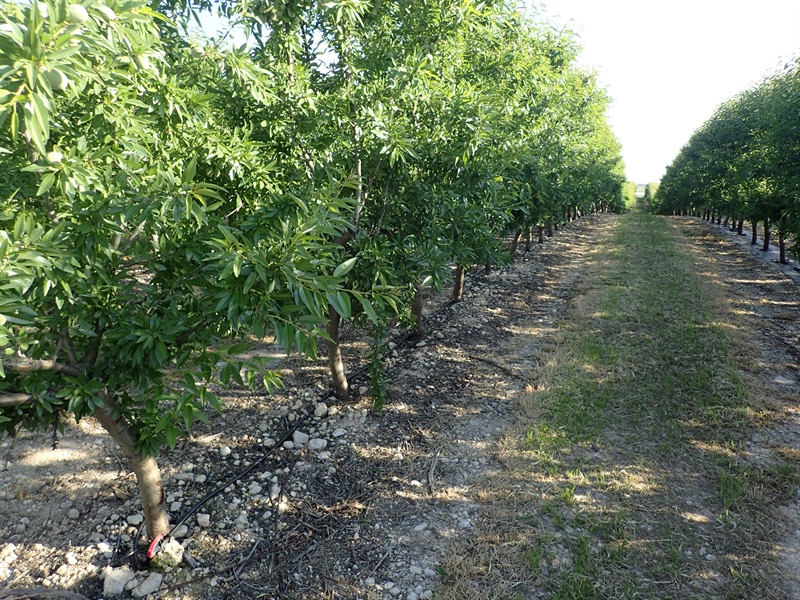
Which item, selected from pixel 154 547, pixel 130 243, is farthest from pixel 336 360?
pixel 130 243

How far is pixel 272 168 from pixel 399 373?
11.2ft

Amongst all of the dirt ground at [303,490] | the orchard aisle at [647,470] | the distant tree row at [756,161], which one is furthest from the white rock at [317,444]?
the distant tree row at [756,161]

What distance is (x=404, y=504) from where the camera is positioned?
3713 millimetres

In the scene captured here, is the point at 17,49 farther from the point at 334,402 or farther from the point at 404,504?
the point at 334,402

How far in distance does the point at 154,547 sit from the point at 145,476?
1.58ft

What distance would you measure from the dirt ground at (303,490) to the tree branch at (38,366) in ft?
3.30

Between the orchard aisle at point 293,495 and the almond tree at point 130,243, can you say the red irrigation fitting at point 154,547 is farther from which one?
the almond tree at point 130,243

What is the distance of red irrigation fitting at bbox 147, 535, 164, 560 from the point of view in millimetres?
3104

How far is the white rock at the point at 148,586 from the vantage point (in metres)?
2.94

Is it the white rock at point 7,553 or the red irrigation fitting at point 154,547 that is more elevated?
the red irrigation fitting at point 154,547

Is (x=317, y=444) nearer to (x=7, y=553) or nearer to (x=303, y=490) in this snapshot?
(x=303, y=490)

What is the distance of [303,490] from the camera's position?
151 inches

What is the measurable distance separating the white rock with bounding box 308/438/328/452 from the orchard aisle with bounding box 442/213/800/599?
1.51m

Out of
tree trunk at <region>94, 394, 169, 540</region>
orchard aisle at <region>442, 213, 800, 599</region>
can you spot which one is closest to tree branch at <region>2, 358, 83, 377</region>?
tree trunk at <region>94, 394, 169, 540</region>
